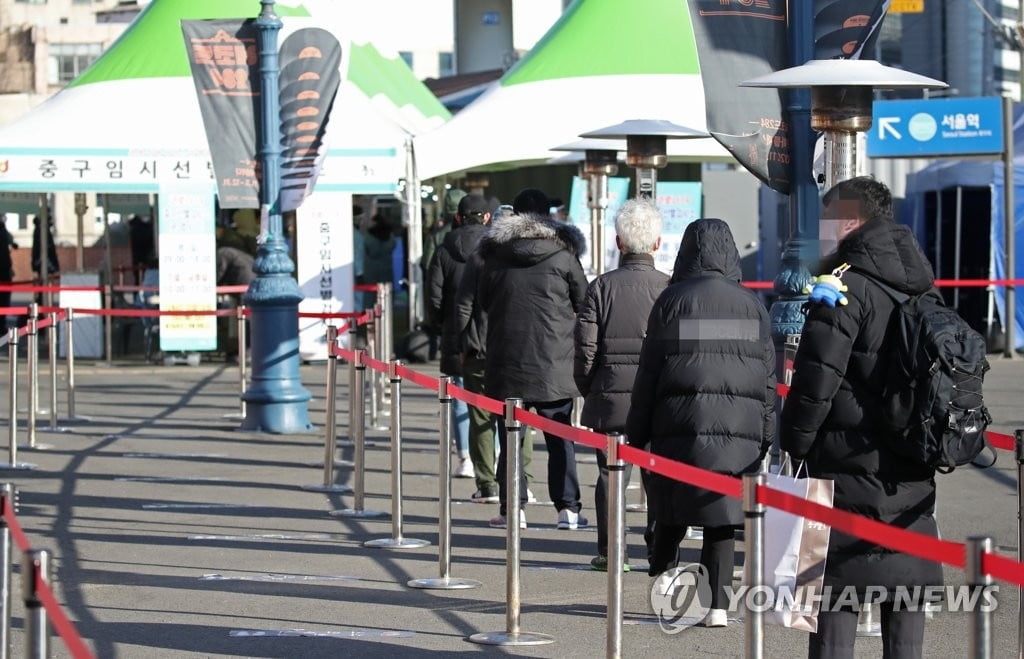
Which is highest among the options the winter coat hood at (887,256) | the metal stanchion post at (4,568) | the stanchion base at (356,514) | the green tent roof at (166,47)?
the green tent roof at (166,47)

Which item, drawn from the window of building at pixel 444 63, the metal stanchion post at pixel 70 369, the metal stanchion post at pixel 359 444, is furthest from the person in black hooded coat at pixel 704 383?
the window of building at pixel 444 63

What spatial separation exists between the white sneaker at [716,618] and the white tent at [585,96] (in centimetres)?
1277

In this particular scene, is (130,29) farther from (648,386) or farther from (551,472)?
(648,386)

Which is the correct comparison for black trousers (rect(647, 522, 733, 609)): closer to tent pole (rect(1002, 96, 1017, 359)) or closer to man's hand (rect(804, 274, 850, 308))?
man's hand (rect(804, 274, 850, 308))

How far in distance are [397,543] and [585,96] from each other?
11.7 meters

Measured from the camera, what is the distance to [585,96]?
20516mm

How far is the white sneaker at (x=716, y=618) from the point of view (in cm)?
742

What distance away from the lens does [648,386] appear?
6.97 meters

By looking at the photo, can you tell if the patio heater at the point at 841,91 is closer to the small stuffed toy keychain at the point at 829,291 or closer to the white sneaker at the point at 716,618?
the white sneaker at the point at 716,618

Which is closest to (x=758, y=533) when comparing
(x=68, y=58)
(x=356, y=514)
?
(x=356, y=514)

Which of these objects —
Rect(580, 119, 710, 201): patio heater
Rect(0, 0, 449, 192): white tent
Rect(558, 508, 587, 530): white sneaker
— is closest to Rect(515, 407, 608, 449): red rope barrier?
Rect(558, 508, 587, 530): white sneaker

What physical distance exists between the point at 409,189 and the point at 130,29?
4519 mm

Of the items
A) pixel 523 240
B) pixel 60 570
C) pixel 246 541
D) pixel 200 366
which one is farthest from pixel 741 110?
pixel 200 366

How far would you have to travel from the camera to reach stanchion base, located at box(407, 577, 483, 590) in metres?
8.45
